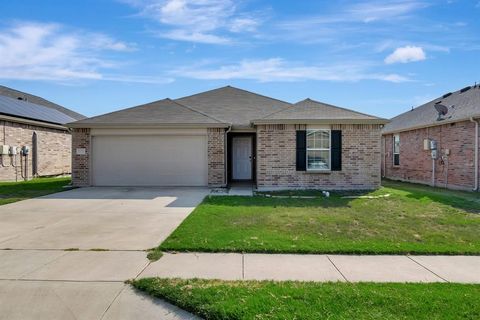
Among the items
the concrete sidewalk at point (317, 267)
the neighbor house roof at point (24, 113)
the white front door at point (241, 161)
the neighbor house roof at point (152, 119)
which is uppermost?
the neighbor house roof at point (24, 113)

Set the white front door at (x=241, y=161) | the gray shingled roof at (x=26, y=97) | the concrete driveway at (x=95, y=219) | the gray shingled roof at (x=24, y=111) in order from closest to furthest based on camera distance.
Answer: the concrete driveway at (x=95, y=219), the white front door at (x=241, y=161), the gray shingled roof at (x=24, y=111), the gray shingled roof at (x=26, y=97)

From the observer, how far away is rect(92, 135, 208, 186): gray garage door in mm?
14203

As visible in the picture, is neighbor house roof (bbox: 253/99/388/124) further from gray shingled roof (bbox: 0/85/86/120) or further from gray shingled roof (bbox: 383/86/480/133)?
gray shingled roof (bbox: 0/85/86/120)

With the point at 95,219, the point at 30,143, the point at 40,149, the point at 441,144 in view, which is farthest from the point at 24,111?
the point at 441,144

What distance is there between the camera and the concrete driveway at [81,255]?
3.60 meters

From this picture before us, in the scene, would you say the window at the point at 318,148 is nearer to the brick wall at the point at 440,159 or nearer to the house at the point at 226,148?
the house at the point at 226,148

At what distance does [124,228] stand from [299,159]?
7.77 m

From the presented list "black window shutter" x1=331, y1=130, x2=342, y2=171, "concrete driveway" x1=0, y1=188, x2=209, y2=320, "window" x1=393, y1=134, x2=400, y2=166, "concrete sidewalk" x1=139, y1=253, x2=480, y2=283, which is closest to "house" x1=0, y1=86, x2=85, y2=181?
"concrete driveway" x1=0, y1=188, x2=209, y2=320

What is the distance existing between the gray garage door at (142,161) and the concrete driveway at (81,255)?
144 inches

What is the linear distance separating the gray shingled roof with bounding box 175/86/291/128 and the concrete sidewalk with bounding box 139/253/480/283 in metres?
10.4

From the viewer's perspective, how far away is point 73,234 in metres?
6.52

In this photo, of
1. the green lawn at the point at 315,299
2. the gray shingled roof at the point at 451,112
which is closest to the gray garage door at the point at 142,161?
the green lawn at the point at 315,299

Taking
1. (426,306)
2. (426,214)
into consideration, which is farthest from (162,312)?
(426,214)

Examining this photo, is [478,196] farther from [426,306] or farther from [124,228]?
[124,228]
